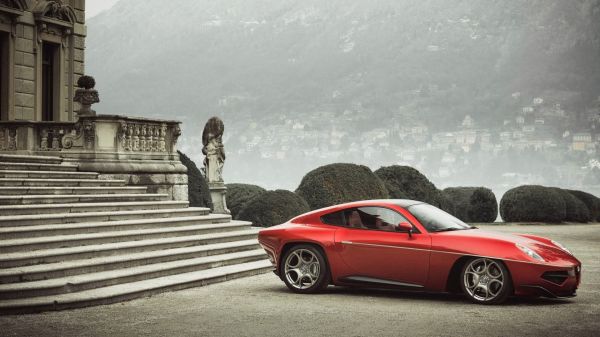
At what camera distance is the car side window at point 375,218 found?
13.1 meters

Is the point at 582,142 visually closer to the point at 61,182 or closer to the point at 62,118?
the point at 62,118

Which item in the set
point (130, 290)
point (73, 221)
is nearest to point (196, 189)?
point (73, 221)

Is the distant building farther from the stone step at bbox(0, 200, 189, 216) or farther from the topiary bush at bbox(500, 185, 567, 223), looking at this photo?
the stone step at bbox(0, 200, 189, 216)

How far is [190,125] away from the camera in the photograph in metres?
196

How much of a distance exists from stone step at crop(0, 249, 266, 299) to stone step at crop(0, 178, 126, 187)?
3405 millimetres

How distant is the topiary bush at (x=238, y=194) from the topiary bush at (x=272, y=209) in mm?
4924

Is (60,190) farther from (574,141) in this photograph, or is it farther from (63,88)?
(574,141)

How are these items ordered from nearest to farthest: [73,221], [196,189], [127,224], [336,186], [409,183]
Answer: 1. [73,221]
2. [127,224]
3. [196,189]
4. [336,186]
5. [409,183]

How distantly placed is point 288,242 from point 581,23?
564 ft

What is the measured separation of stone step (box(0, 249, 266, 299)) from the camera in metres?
12.1

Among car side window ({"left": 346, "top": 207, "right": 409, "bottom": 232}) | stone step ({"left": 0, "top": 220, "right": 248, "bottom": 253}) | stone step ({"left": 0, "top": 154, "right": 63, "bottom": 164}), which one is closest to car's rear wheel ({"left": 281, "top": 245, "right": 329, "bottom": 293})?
car side window ({"left": 346, "top": 207, "right": 409, "bottom": 232})

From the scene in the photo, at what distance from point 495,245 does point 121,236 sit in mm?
6632

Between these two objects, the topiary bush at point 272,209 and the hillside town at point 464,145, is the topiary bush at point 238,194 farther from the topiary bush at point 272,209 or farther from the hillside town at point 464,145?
the hillside town at point 464,145

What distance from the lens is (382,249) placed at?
1278cm
